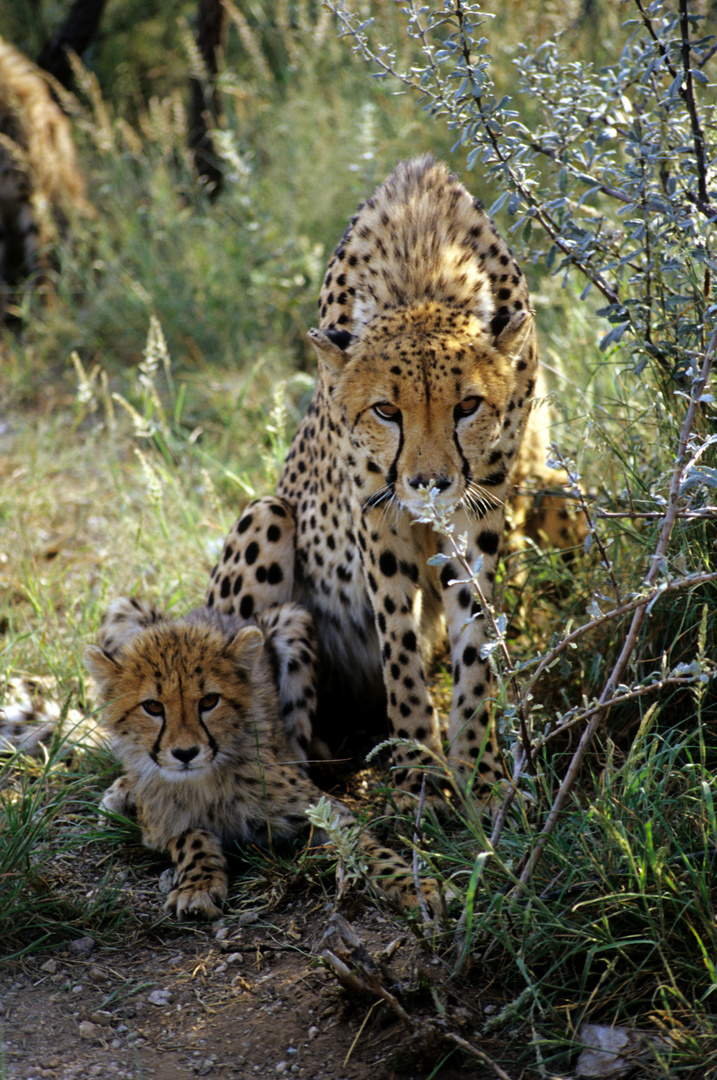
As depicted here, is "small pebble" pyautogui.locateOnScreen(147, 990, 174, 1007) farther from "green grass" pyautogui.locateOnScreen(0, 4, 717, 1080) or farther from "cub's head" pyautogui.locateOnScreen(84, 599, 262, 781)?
"cub's head" pyautogui.locateOnScreen(84, 599, 262, 781)

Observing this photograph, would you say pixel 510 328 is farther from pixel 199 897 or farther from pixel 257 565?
pixel 199 897

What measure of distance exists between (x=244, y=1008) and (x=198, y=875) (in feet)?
1.41

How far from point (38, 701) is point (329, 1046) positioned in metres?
1.58

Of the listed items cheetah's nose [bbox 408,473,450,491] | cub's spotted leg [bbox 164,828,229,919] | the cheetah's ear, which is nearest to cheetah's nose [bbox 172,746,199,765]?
cub's spotted leg [bbox 164,828,229,919]

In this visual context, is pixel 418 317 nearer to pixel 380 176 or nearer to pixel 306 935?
pixel 306 935

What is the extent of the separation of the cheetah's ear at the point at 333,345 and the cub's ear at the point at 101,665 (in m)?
0.87

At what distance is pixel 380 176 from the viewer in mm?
5324

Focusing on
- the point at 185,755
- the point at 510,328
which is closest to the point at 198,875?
the point at 185,755

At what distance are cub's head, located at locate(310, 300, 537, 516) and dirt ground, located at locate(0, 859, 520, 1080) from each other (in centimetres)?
91

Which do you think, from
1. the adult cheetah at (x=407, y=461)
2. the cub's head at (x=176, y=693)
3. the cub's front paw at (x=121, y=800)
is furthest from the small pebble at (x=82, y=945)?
the adult cheetah at (x=407, y=461)

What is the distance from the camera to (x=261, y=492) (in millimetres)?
4320

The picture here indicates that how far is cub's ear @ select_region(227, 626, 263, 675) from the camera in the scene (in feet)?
8.80

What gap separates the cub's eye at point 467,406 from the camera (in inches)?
96.0

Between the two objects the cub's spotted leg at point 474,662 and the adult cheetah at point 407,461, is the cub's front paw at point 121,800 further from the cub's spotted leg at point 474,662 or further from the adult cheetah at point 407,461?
the cub's spotted leg at point 474,662
